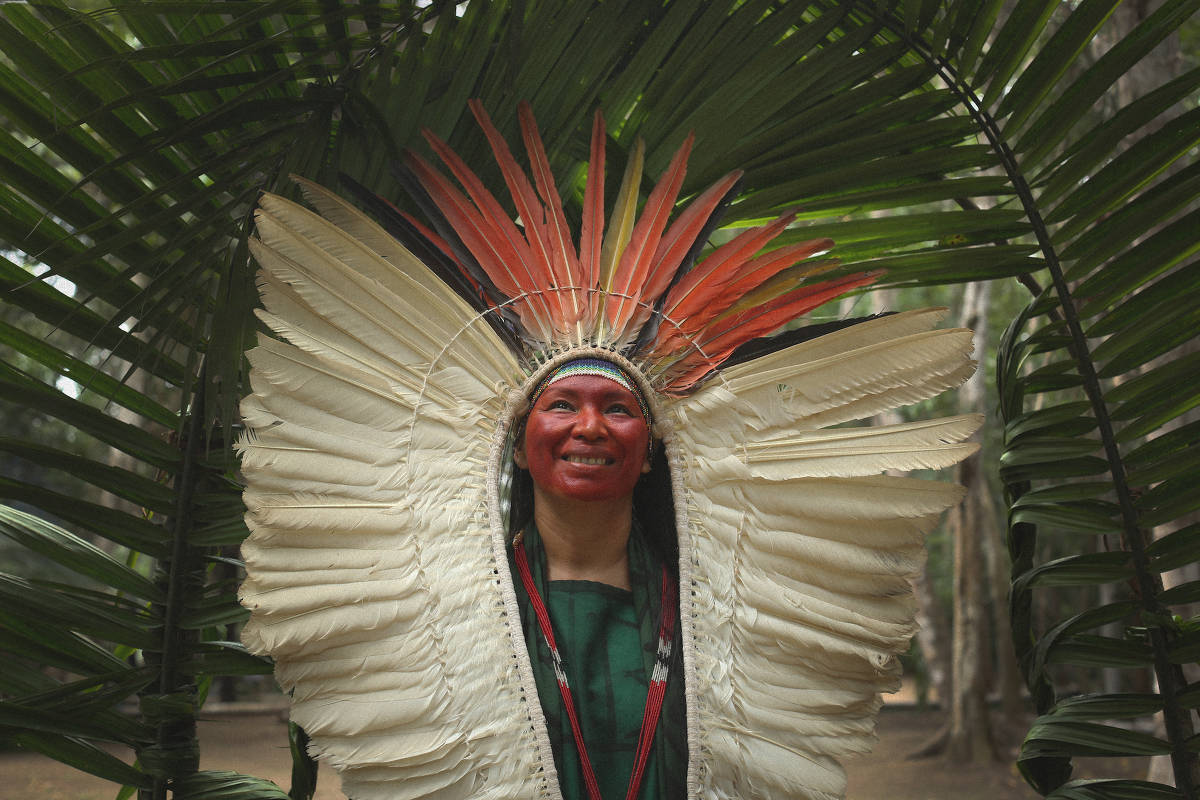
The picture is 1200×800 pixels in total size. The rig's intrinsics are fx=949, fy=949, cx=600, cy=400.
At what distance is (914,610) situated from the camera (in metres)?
1.87

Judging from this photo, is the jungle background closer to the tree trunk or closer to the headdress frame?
the headdress frame

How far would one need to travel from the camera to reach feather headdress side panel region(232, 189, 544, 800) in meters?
1.62

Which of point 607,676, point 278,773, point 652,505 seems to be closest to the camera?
point 607,676

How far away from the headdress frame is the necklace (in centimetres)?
4

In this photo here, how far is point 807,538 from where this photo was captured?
6.15 ft

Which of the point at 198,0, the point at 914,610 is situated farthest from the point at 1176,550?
the point at 198,0

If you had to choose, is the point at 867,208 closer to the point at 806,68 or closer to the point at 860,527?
the point at 806,68

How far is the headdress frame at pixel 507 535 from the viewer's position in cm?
170

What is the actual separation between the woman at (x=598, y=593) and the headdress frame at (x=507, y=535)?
2 cm

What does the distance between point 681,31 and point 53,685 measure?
182 centimetres

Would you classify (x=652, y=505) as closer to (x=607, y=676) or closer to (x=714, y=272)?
(x=607, y=676)

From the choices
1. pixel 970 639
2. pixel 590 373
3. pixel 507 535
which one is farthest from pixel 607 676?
pixel 970 639

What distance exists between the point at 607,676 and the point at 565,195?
1.12 metres

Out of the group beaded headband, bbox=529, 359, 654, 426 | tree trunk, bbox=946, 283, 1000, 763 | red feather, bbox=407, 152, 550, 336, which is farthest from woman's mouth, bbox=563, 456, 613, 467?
tree trunk, bbox=946, 283, 1000, 763
